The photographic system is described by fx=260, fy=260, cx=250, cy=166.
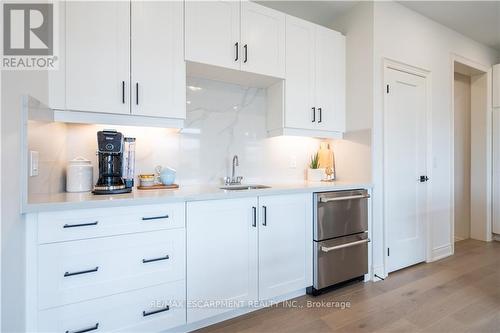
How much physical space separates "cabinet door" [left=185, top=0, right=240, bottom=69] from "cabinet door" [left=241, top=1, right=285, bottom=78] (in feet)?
0.23

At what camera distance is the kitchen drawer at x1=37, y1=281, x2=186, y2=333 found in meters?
1.37

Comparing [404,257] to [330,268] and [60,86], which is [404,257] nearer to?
[330,268]

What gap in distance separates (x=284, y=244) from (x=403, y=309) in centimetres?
102

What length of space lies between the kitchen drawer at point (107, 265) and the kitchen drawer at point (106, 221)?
37mm

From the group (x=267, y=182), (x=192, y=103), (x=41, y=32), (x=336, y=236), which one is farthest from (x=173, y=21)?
(x=336, y=236)

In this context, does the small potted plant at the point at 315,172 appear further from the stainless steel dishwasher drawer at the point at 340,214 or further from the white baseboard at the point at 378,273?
the white baseboard at the point at 378,273

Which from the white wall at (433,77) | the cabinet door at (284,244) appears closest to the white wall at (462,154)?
the white wall at (433,77)

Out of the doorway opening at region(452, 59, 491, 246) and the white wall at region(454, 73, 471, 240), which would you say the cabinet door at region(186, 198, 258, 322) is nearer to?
the doorway opening at region(452, 59, 491, 246)

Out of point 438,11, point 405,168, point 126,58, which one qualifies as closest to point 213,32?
point 126,58

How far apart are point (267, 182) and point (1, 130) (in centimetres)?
205

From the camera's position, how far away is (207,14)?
6.60ft

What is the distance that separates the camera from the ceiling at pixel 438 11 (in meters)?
2.63

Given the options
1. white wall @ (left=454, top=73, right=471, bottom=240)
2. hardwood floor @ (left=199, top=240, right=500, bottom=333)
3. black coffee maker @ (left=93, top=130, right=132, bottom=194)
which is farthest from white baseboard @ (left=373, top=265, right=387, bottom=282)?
black coffee maker @ (left=93, top=130, right=132, bottom=194)

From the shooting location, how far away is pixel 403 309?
198cm
